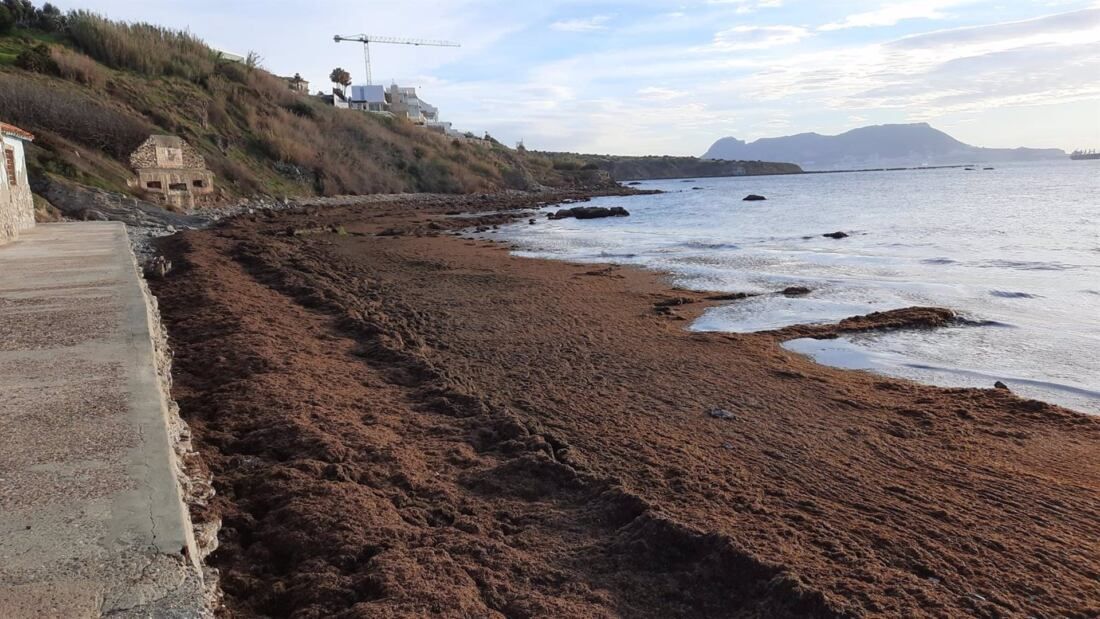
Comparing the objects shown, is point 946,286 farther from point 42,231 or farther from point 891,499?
point 42,231

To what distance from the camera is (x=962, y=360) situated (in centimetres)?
773

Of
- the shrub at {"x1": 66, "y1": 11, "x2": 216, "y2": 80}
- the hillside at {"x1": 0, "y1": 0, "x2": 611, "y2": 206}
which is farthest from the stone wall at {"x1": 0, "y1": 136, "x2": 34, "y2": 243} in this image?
the shrub at {"x1": 66, "y1": 11, "x2": 216, "y2": 80}

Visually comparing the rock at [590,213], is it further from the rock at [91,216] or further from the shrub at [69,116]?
the rock at [91,216]

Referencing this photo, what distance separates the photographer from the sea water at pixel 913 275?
7.70 meters

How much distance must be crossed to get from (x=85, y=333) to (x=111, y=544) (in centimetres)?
367

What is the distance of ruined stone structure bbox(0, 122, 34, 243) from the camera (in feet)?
36.9

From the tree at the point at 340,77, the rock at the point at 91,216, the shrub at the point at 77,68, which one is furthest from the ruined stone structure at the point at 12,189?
the tree at the point at 340,77

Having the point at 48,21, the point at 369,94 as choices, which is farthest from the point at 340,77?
the point at 48,21

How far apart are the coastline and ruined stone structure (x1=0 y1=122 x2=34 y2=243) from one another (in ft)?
16.5

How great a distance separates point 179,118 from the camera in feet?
102

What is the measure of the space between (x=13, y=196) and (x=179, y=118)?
21.1 meters

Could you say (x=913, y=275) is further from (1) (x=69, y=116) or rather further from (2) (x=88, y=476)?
(1) (x=69, y=116)

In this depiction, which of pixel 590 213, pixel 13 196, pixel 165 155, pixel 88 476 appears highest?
pixel 165 155

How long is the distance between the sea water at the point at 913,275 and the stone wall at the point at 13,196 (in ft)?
34.5
